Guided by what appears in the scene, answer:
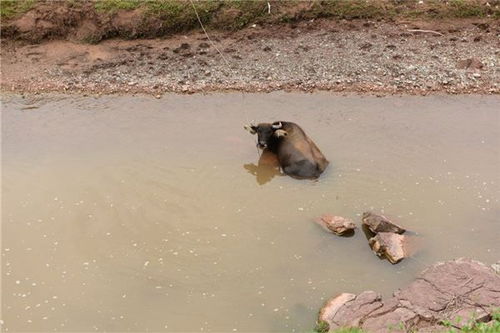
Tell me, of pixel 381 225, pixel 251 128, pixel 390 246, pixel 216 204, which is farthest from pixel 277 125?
pixel 390 246

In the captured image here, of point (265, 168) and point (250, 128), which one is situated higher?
point (250, 128)

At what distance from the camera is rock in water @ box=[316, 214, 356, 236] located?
9820 millimetres

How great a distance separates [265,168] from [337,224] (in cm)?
236

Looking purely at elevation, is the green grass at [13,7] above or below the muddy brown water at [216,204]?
above

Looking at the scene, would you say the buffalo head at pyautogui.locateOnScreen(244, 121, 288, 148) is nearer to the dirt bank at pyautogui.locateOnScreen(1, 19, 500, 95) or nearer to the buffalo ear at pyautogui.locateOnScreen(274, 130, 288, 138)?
the buffalo ear at pyautogui.locateOnScreen(274, 130, 288, 138)

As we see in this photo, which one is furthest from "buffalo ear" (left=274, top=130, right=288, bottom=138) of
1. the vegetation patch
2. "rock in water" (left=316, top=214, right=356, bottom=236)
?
the vegetation patch

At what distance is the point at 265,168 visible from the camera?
38.3ft

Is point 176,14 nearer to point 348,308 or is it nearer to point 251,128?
point 251,128

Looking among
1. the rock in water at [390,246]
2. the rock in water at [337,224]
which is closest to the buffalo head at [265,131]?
the rock in water at [337,224]

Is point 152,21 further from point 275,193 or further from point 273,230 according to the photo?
point 273,230

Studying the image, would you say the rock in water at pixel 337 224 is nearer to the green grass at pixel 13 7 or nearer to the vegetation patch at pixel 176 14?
the vegetation patch at pixel 176 14

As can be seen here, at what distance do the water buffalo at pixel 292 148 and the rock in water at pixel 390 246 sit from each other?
6.59ft

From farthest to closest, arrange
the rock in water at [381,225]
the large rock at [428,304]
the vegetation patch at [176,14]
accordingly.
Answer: the vegetation patch at [176,14] → the rock in water at [381,225] → the large rock at [428,304]

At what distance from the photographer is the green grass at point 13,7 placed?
16094 millimetres
